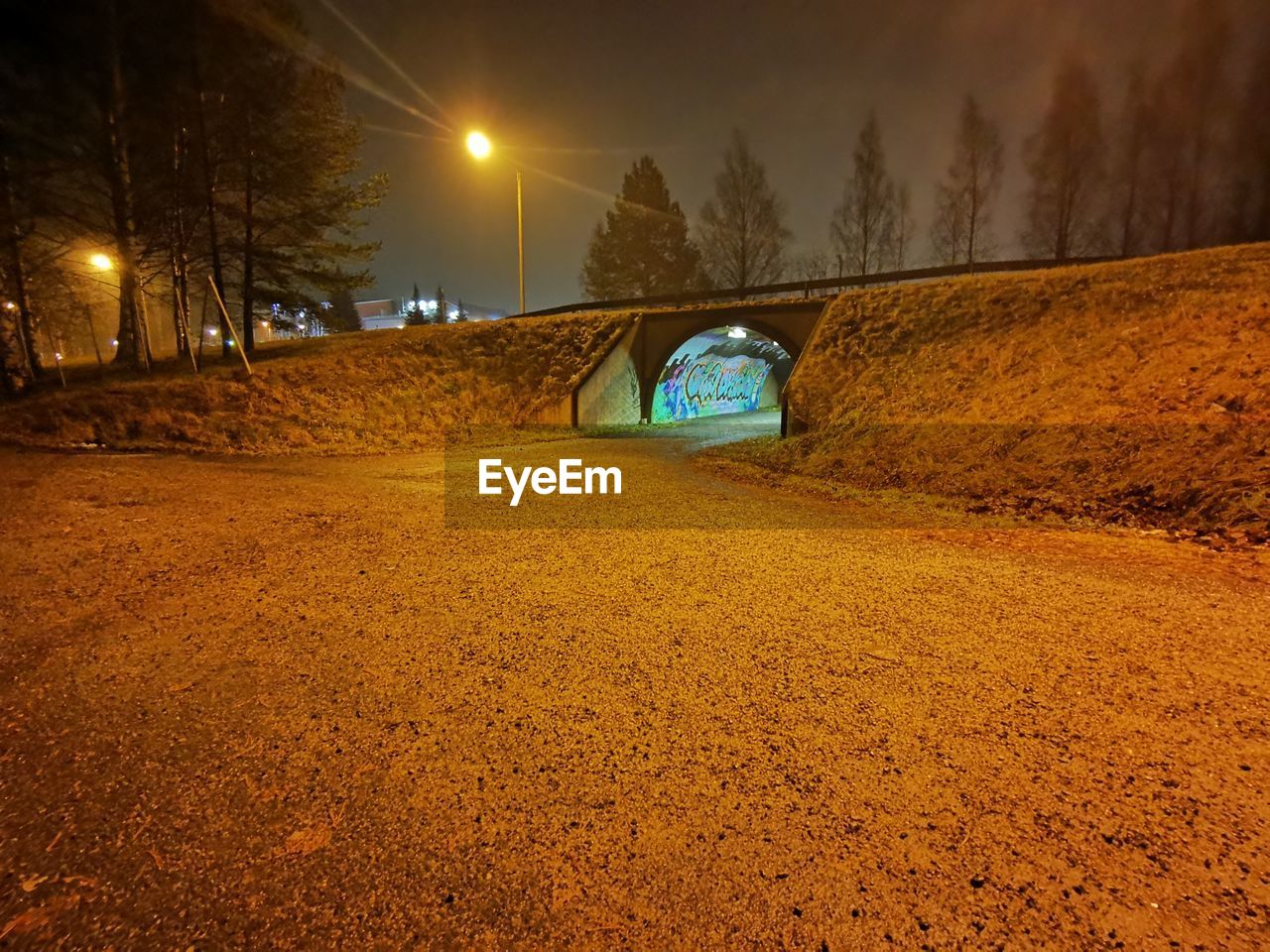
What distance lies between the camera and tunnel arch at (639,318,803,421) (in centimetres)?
1956

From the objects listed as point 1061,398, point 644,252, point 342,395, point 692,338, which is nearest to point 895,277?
point 692,338

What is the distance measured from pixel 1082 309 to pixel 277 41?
27245 millimetres

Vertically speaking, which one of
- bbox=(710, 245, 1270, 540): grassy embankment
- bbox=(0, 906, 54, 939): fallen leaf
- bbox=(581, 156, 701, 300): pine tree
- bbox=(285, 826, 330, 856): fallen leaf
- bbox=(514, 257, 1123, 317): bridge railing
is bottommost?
bbox=(285, 826, 330, 856): fallen leaf

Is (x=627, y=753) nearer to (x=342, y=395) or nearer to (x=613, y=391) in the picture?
(x=342, y=395)

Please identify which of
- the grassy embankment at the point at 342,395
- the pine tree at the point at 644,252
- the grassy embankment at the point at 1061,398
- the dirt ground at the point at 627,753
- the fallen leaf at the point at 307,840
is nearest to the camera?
the dirt ground at the point at 627,753

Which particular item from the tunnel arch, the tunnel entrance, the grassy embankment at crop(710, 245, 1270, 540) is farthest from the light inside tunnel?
the grassy embankment at crop(710, 245, 1270, 540)

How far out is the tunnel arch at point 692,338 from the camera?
19.6 meters

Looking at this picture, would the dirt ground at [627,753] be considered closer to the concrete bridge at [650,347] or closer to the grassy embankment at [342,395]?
the grassy embankment at [342,395]

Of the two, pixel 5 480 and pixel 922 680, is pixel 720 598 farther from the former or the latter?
pixel 5 480

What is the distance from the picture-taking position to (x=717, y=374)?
89.6ft

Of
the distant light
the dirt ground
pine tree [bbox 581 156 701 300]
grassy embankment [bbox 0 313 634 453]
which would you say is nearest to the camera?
the dirt ground

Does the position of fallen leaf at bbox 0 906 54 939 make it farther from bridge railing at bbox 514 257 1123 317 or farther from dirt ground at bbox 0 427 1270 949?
bridge railing at bbox 514 257 1123 317

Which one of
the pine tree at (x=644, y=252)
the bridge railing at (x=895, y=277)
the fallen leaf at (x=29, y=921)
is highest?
the pine tree at (x=644, y=252)

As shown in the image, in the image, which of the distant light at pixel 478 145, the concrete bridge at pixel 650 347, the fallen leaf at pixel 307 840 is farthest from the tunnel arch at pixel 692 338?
the fallen leaf at pixel 307 840
